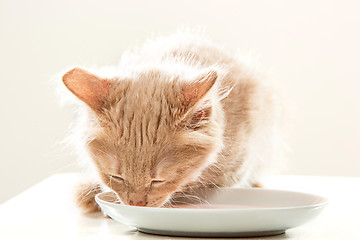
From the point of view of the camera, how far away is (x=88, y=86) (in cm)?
161

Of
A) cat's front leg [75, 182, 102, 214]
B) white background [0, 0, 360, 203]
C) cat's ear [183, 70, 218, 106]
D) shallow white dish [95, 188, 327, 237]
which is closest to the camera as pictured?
shallow white dish [95, 188, 327, 237]

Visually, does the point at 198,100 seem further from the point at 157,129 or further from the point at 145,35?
the point at 145,35

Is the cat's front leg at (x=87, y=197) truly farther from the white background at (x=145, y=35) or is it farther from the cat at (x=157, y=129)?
the white background at (x=145, y=35)

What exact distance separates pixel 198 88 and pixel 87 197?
0.62 meters

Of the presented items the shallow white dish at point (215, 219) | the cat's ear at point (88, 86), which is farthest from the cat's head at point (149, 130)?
the shallow white dish at point (215, 219)

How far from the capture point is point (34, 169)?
367 centimetres

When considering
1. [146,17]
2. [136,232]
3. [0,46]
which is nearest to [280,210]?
[136,232]

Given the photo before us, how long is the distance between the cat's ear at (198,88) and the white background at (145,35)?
2.00 m

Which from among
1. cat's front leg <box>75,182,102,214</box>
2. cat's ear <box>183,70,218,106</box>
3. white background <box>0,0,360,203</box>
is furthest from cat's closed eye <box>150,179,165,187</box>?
white background <box>0,0,360,203</box>

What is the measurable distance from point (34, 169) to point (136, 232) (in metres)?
2.30

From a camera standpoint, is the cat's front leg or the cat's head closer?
the cat's head

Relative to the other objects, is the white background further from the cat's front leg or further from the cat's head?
the cat's head

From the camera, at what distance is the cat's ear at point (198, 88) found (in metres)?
1.50

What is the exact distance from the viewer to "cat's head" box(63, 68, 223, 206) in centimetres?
151
